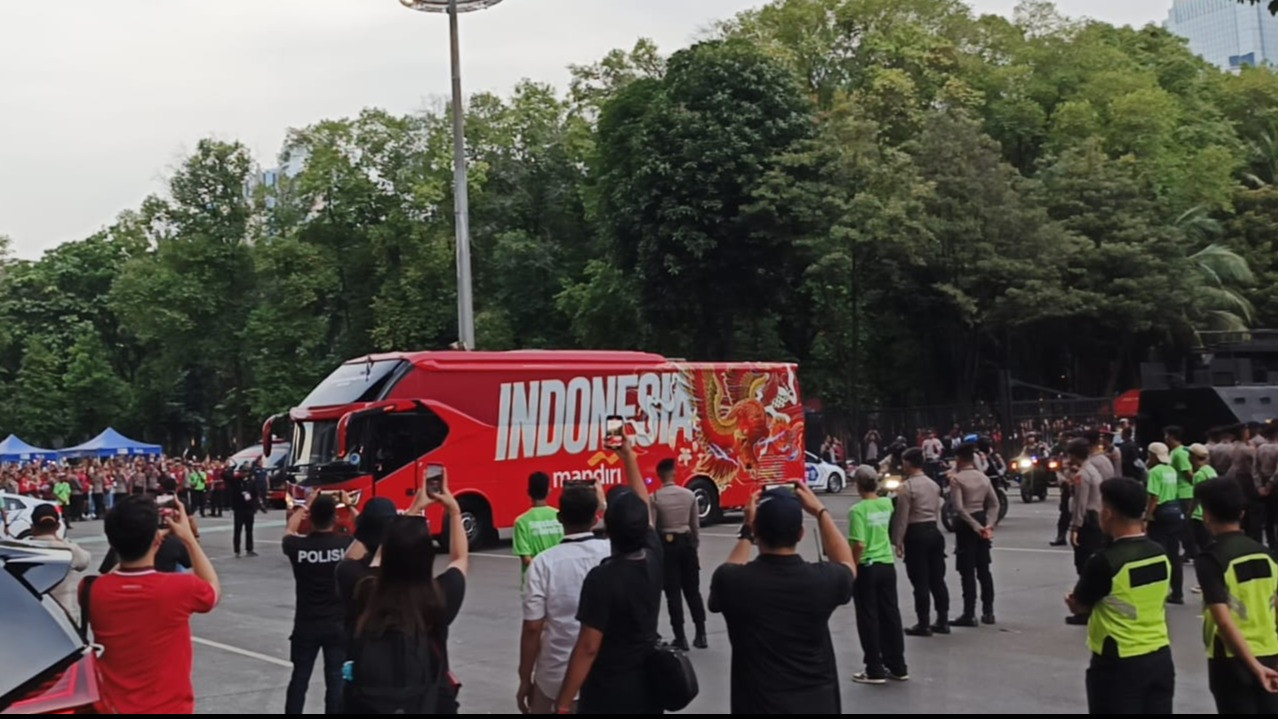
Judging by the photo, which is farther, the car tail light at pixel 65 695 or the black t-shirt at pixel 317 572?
the black t-shirt at pixel 317 572

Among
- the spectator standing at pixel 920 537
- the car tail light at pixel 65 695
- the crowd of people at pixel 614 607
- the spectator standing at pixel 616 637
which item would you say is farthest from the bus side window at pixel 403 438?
the spectator standing at pixel 616 637

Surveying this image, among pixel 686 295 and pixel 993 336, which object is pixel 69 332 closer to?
pixel 686 295

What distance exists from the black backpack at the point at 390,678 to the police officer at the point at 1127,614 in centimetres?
311

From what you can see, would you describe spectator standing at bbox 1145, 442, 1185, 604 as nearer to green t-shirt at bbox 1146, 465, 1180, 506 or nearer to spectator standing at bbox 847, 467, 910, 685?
green t-shirt at bbox 1146, 465, 1180, 506

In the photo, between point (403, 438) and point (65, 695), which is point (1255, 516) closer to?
point (403, 438)

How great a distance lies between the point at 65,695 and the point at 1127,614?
4649 mm

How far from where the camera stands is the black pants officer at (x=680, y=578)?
11.6 metres

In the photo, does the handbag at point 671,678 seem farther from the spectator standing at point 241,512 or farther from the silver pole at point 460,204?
the silver pole at point 460,204

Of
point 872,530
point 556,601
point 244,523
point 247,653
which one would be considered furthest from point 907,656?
point 244,523

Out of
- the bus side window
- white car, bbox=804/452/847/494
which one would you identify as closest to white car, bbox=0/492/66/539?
the bus side window

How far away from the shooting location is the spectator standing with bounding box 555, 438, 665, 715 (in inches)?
207

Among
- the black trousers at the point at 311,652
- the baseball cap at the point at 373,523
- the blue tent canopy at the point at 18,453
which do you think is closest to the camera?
the baseball cap at the point at 373,523

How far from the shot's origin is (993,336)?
4103cm

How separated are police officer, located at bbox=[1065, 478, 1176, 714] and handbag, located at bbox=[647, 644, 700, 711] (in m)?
1.98
